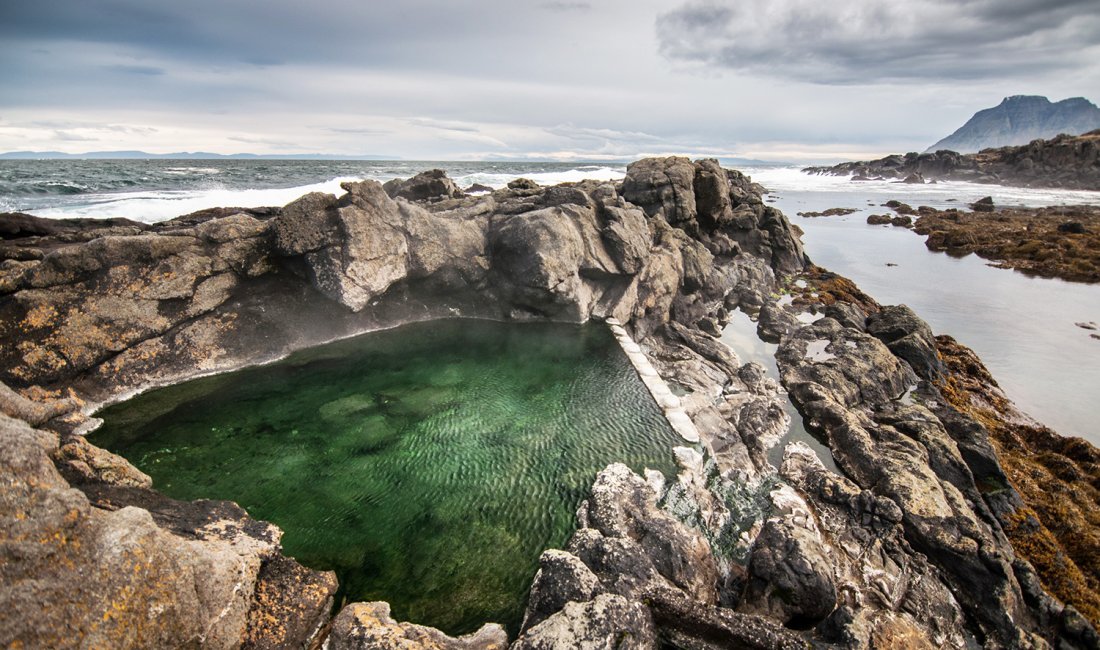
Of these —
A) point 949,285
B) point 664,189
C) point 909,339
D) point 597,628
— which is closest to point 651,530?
point 597,628

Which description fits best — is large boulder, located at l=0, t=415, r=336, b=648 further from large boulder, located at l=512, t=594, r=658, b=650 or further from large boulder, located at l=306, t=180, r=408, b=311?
A: large boulder, located at l=306, t=180, r=408, b=311

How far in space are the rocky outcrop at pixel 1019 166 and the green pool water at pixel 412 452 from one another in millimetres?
144691

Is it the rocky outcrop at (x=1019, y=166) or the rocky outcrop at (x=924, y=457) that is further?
the rocky outcrop at (x=1019, y=166)

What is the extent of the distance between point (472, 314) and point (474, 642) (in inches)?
699

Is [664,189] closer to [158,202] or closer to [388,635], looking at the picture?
[388,635]

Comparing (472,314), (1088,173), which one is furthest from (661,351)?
(1088,173)

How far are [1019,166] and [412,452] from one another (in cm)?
16618

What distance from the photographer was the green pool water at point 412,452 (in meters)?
9.80

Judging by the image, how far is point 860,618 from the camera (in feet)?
26.5

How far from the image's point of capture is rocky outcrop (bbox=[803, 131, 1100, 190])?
104756mm

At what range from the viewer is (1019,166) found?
4688 inches

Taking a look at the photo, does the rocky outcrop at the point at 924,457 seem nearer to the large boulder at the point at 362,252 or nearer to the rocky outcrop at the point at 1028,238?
the large boulder at the point at 362,252

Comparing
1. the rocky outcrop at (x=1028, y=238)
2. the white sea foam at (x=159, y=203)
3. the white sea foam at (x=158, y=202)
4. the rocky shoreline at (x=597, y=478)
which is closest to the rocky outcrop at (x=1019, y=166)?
the rocky outcrop at (x=1028, y=238)

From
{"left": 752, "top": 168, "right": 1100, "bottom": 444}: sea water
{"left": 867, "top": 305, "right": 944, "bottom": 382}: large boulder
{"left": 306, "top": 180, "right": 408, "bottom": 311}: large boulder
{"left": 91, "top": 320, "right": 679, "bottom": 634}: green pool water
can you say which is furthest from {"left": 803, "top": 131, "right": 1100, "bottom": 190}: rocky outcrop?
{"left": 306, "top": 180, "right": 408, "bottom": 311}: large boulder
